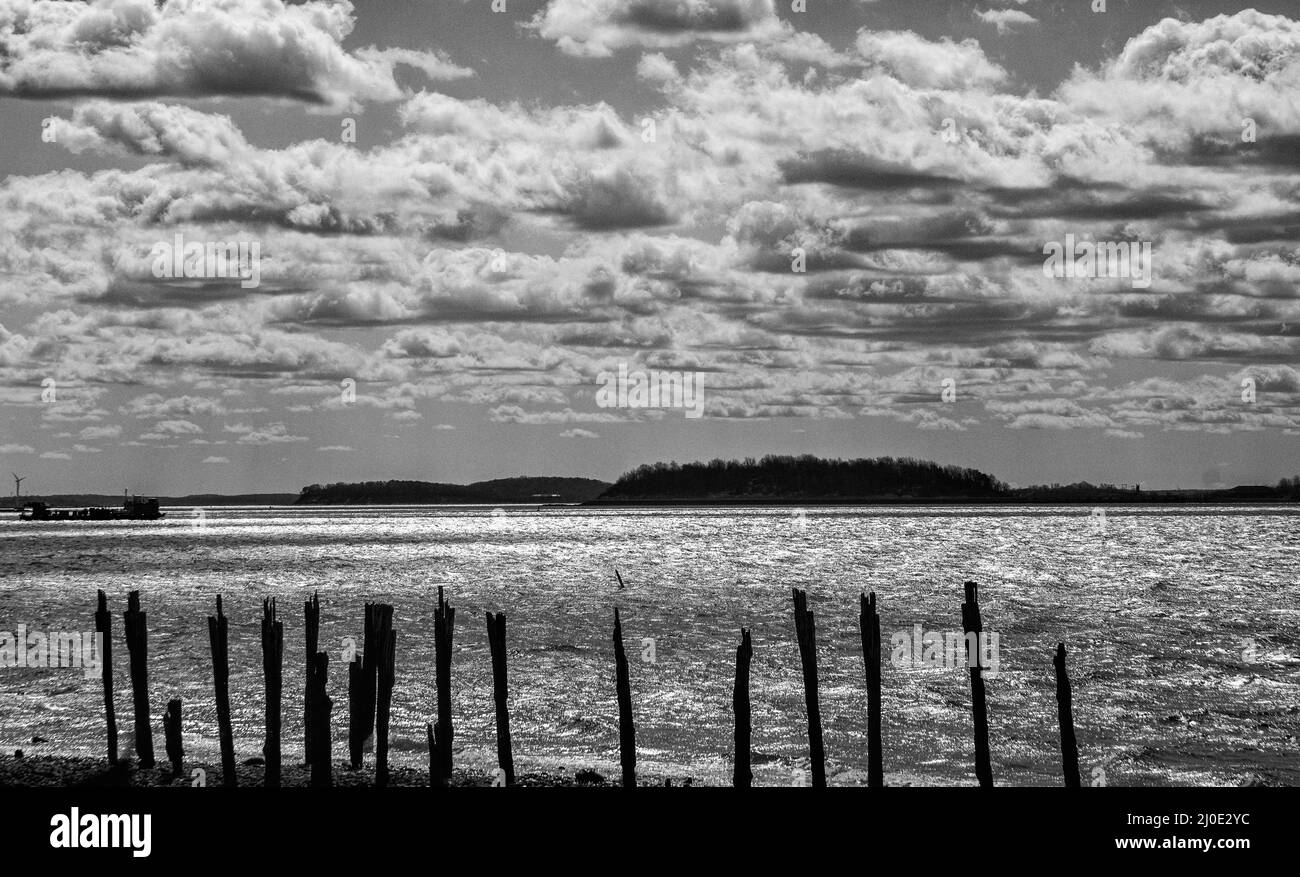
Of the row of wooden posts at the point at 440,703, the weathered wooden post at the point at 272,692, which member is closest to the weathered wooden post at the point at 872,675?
the row of wooden posts at the point at 440,703

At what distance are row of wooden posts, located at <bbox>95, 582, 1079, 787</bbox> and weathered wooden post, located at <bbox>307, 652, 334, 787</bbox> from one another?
2cm

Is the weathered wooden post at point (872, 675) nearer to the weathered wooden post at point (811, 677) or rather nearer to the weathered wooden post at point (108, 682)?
the weathered wooden post at point (811, 677)

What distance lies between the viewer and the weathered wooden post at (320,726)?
24092mm

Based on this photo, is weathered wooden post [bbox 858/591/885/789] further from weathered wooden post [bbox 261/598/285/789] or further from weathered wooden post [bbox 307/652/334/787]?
weathered wooden post [bbox 261/598/285/789]

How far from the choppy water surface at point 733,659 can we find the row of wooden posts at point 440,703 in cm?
222

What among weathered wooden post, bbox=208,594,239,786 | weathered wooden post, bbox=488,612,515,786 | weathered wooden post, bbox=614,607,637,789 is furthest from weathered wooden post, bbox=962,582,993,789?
weathered wooden post, bbox=208,594,239,786

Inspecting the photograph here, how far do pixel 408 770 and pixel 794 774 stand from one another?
6996 millimetres

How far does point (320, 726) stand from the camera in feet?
80.4

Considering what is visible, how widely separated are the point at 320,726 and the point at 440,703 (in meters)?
2.40

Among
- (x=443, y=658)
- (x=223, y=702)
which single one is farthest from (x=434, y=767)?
(x=223, y=702)

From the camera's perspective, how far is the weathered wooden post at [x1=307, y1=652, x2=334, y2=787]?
24.1 m

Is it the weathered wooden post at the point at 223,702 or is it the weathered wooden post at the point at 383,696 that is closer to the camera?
the weathered wooden post at the point at 223,702
